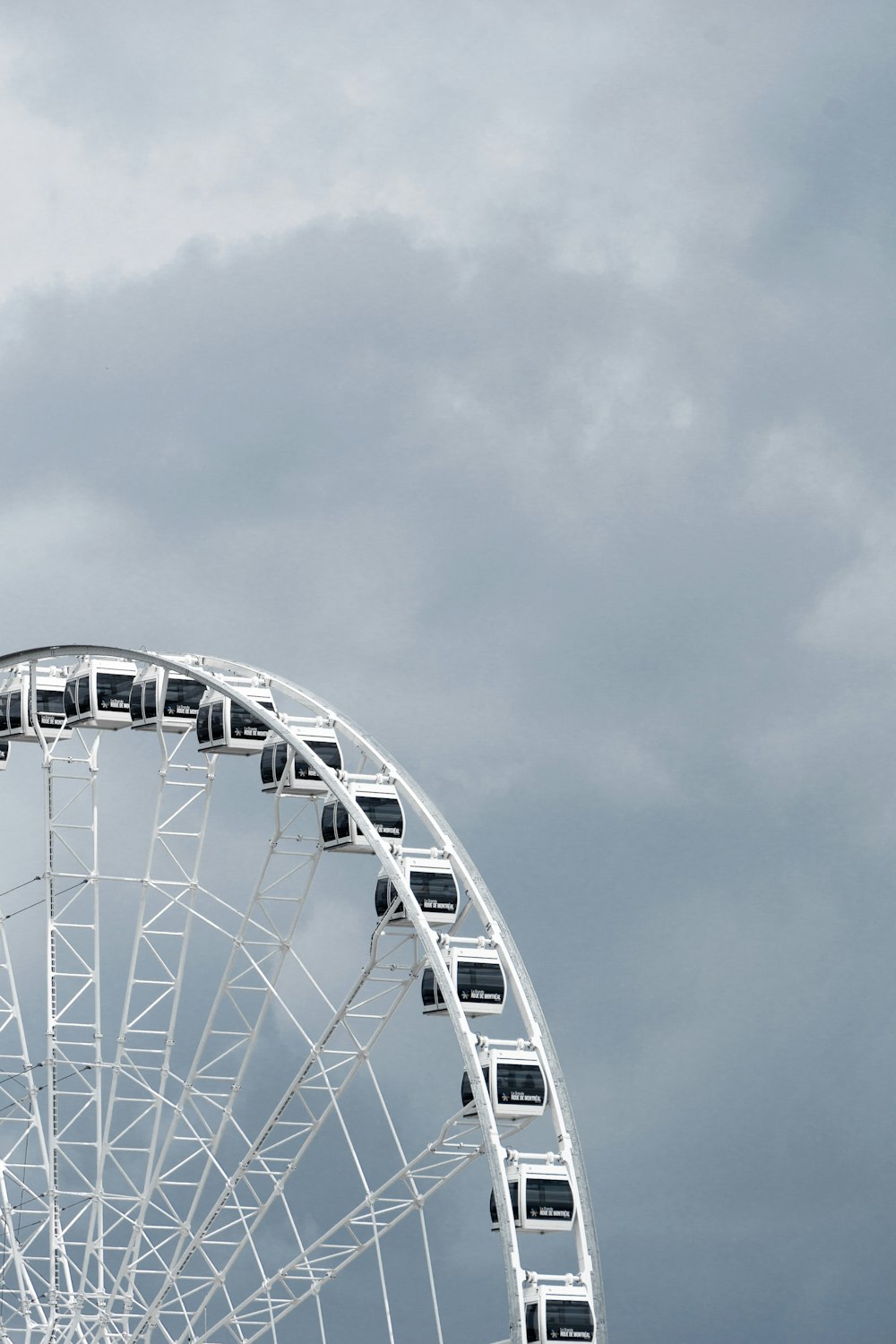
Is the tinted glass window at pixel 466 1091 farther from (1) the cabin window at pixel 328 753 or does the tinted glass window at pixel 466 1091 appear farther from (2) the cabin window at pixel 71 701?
(2) the cabin window at pixel 71 701

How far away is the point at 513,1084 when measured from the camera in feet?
257

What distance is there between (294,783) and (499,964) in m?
10.2

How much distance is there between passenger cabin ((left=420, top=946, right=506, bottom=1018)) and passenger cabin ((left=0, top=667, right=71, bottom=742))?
17.8 meters

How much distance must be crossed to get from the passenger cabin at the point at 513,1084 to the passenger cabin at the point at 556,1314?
522 centimetres

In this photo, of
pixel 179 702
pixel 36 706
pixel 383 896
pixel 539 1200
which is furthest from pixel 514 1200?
pixel 36 706

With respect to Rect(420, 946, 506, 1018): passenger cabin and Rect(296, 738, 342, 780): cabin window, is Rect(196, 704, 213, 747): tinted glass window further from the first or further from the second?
Rect(420, 946, 506, 1018): passenger cabin

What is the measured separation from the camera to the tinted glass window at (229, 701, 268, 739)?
3465 inches

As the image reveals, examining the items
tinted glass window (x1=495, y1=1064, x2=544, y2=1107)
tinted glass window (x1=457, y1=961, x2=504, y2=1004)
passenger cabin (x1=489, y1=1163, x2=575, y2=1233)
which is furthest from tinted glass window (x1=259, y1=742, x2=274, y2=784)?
passenger cabin (x1=489, y1=1163, x2=575, y2=1233)

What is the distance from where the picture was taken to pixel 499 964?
80.8 meters

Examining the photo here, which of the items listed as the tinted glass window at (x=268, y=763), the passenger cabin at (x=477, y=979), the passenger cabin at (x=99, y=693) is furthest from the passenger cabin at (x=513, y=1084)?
the passenger cabin at (x=99, y=693)

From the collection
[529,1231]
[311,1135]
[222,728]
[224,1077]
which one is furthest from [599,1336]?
[222,728]

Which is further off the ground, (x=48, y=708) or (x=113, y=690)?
(x=113, y=690)

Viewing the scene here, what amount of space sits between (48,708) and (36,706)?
57cm

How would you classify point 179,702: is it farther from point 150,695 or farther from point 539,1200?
point 539,1200
